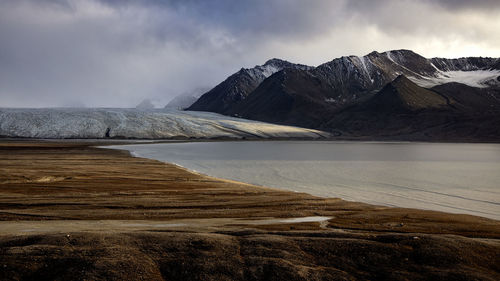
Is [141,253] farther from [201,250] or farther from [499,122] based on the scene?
[499,122]

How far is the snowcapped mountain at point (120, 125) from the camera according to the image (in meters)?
132

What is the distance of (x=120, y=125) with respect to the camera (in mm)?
144500

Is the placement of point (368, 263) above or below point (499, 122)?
below

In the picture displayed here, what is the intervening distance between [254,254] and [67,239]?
499cm

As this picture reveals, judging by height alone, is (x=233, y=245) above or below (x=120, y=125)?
above

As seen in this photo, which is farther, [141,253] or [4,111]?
[4,111]

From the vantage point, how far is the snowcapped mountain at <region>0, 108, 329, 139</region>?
13238 cm

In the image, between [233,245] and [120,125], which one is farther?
[120,125]

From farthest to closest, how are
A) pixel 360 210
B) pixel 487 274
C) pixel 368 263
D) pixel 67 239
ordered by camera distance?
pixel 360 210 < pixel 67 239 < pixel 368 263 < pixel 487 274

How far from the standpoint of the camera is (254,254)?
423 inches

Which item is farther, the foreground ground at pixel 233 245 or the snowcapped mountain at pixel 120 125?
the snowcapped mountain at pixel 120 125

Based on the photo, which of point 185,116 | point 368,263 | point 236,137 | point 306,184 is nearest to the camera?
point 368,263

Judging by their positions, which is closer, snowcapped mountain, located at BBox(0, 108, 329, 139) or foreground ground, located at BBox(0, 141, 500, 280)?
foreground ground, located at BBox(0, 141, 500, 280)

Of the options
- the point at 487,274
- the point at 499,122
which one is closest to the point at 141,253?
the point at 487,274
